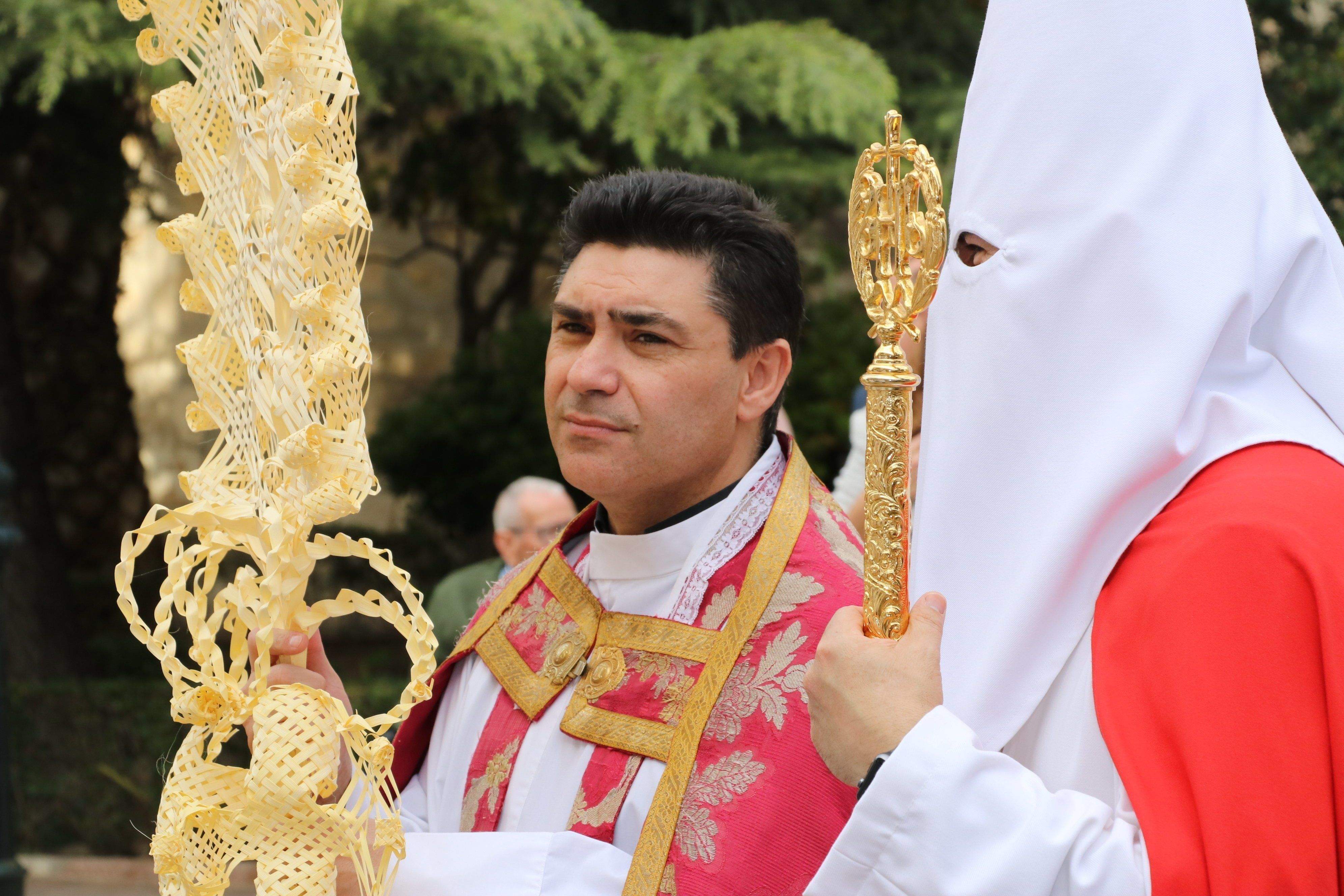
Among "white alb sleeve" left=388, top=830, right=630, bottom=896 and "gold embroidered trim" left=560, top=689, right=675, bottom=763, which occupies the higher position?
"gold embroidered trim" left=560, top=689, right=675, bottom=763

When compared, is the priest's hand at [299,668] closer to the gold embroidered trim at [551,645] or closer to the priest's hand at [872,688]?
the gold embroidered trim at [551,645]

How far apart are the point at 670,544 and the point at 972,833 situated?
1084 mm

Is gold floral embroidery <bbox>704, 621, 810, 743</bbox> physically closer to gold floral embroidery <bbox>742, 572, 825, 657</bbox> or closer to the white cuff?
gold floral embroidery <bbox>742, 572, 825, 657</bbox>

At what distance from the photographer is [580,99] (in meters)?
6.67

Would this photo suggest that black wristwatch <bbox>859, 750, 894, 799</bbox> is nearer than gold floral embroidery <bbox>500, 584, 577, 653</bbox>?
Yes

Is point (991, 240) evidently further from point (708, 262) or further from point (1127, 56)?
point (708, 262)

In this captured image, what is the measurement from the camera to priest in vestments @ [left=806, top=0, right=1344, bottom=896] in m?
1.39

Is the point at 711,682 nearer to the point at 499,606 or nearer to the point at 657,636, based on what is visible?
the point at 657,636

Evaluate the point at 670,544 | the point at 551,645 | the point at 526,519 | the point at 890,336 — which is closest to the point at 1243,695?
the point at 890,336

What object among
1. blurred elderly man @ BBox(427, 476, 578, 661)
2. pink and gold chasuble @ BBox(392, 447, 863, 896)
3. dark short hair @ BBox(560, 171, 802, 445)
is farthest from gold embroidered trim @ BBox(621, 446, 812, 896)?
blurred elderly man @ BBox(427, 476, 578, 661)

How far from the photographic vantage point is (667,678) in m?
2.30

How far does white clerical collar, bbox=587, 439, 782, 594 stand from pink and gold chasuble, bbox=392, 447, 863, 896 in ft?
0.20

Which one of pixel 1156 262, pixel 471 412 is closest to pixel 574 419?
pixel 1156 262

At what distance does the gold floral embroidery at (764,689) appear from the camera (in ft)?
7.21
